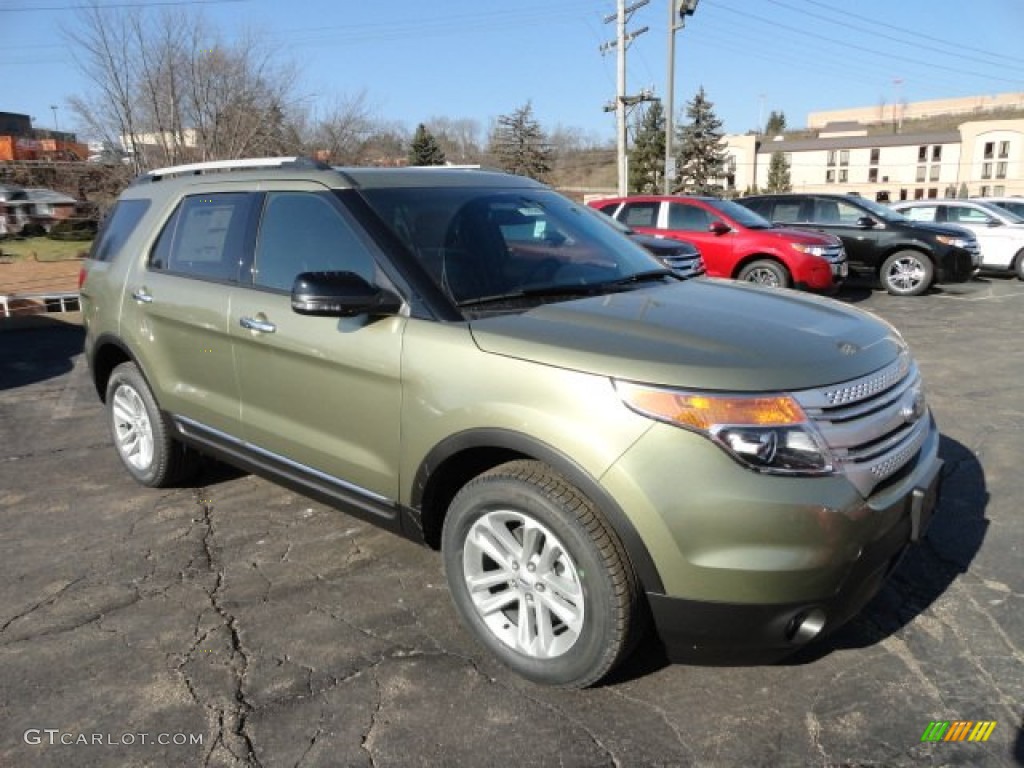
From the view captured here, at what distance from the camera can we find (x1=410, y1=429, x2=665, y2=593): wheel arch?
2311mm

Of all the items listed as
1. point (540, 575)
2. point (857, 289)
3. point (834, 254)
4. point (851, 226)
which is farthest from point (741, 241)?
point (540, 575)

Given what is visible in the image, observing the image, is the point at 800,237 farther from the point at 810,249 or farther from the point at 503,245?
the point at 503,245

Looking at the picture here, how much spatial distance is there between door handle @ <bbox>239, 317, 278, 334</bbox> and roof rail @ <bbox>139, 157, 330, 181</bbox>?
739 millimetres

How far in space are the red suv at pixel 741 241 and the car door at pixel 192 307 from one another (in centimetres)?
822

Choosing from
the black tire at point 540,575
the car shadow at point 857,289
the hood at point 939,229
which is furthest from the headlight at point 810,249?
the black tire at point 540,575

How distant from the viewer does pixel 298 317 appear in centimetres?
322

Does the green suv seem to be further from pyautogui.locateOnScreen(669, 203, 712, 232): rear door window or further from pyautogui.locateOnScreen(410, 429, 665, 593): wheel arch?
pyautogui.locateOnScreen(669, 203, 712, 232): rear door window

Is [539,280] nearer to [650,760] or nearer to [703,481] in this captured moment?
[703,481]

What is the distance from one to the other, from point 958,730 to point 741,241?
9768mm

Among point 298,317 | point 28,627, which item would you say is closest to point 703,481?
point 298,317

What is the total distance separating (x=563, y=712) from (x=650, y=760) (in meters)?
0.33

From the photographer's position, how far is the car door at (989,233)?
15.1m

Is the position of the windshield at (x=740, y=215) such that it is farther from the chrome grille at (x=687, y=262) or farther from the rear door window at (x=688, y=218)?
the chrome grille at (x=687, y=262)

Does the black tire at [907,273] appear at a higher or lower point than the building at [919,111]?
lower
